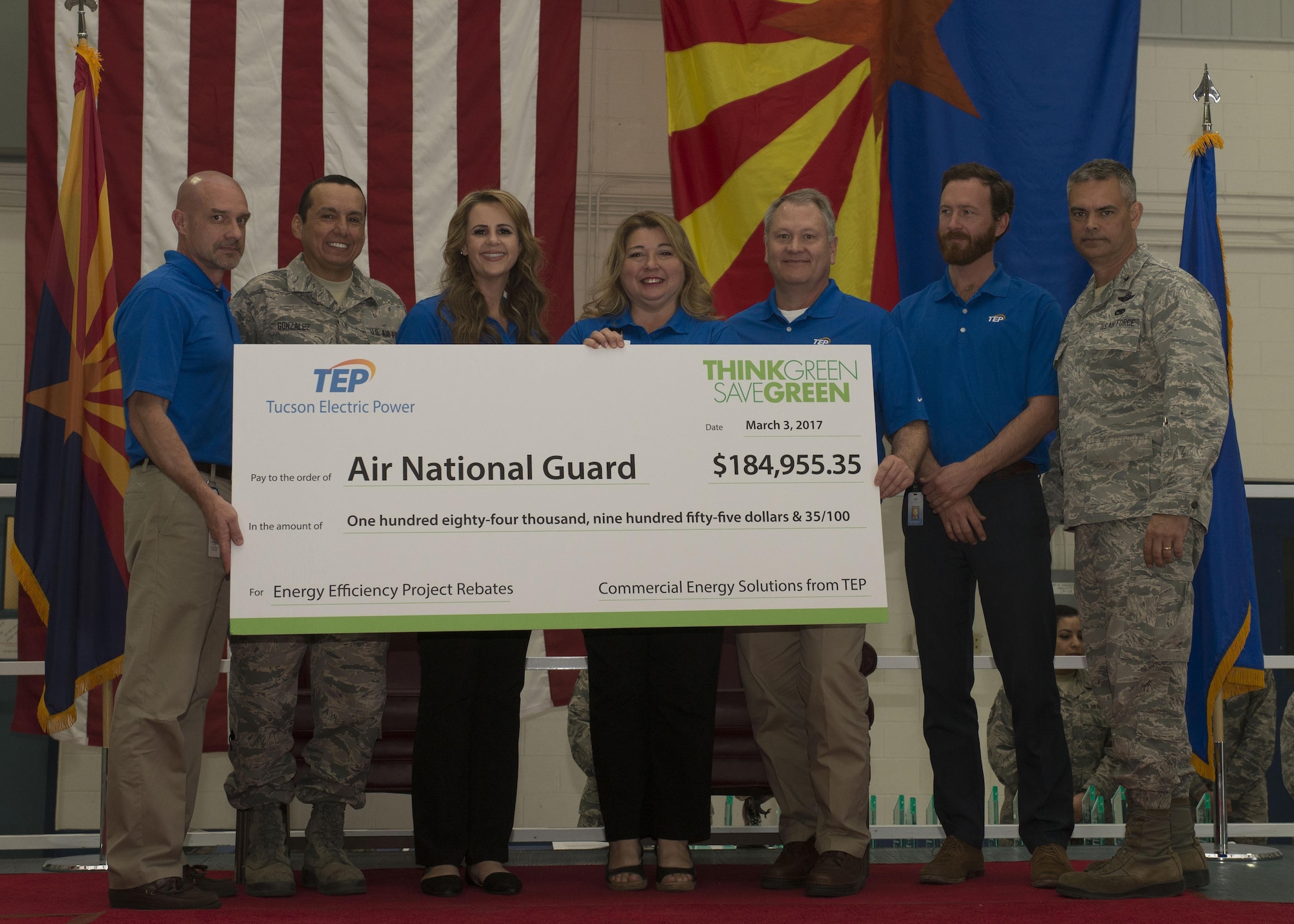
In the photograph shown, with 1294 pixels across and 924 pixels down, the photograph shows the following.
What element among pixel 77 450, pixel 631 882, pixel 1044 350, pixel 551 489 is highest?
pixel 1044 350

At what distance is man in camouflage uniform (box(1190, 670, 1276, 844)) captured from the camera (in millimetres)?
4867

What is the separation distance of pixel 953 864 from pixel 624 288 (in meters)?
1.69

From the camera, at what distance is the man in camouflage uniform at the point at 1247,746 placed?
Answer: 487cm

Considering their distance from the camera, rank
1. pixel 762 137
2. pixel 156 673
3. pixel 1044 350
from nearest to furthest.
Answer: pixel 156 673 < pixel 1044 350 < pixel 762 137

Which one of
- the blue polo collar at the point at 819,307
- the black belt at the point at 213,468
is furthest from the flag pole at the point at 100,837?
the blue polo collar at the point at 819,307

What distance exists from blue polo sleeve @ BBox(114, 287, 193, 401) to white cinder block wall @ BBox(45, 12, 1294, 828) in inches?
142

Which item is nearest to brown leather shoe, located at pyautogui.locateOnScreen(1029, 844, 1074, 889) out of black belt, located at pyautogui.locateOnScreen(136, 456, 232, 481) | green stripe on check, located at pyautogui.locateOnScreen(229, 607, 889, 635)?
green stripe on check, located at pyautogui.locateOnScreen(229, 607, 889, 635)

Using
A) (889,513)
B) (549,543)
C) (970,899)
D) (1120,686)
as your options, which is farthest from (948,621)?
(889,513)

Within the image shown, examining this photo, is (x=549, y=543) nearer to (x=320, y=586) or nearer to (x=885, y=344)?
(x=320, y=586)

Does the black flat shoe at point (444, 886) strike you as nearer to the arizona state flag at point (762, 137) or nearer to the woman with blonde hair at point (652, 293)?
the woman with blonde hair at point (652, 293)

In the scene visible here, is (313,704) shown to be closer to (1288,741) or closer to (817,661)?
(817,661)

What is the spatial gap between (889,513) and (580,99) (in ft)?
9.28

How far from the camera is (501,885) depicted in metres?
2.65

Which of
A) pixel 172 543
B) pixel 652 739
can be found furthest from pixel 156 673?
pixel 652 739
